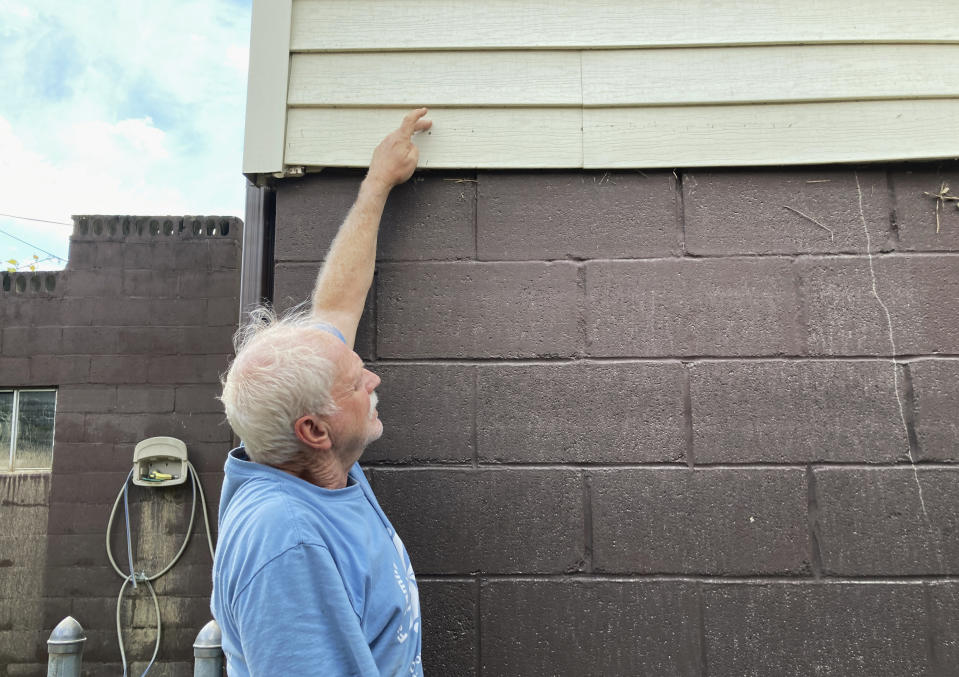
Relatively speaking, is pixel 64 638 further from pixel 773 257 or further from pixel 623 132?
pixel 773 257

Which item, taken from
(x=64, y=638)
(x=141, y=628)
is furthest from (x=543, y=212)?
(x=141, y=628)

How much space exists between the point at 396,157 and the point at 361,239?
29 cm

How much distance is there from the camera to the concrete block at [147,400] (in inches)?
237

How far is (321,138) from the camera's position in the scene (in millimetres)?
2393

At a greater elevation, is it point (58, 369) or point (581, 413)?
point (58, 369)

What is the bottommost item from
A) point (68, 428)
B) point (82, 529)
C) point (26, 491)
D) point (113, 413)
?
point (82, 529)

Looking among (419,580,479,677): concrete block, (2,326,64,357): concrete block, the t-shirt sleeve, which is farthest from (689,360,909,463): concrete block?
(2,326,64,357): concrete block

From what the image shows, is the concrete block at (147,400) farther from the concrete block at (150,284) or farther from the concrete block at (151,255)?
the concrete block at (151,255)

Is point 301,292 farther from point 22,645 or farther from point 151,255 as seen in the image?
point 22,645

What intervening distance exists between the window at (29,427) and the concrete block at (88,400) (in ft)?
0.73

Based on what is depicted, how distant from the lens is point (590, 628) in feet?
7.13

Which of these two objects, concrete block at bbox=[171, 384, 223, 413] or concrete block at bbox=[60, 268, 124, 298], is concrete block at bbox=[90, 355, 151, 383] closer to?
concrete block at bbox=[171, 384, 223, 413]

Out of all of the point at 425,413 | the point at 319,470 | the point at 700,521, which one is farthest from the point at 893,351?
the point at 319,470

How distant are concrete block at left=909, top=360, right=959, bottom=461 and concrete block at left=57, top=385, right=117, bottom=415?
228 inches
